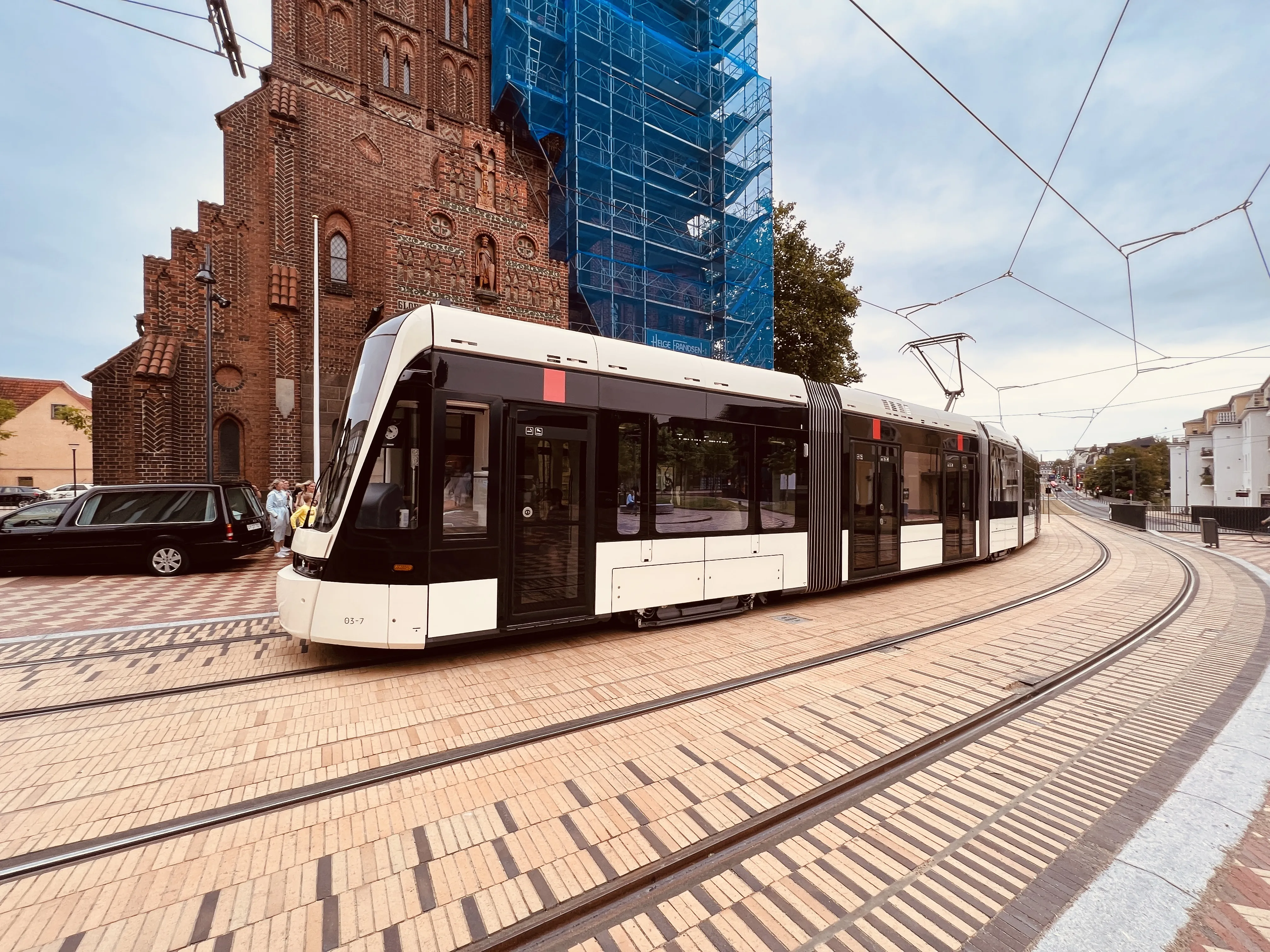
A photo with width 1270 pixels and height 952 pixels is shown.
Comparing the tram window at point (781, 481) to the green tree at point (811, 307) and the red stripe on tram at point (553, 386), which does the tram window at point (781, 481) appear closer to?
the red stripe on tram at point (553, 386)

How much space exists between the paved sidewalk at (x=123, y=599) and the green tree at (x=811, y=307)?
21.0m

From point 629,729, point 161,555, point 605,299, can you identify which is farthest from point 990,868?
point 605,299

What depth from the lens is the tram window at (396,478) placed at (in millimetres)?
4492

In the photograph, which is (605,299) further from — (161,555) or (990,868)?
(990,868)

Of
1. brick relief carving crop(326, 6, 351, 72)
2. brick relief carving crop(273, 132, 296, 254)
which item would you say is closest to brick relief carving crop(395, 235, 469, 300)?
brick relief carving crop(273, 132, 296, 254)

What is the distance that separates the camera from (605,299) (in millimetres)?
19688

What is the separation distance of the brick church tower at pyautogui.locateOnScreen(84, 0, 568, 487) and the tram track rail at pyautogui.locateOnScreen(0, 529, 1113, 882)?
468 inches

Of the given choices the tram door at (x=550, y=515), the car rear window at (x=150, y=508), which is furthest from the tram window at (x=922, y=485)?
the car rear window at (x=150, y=508)

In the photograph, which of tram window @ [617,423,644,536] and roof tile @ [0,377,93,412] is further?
roof tile @ [0,377,93,412]

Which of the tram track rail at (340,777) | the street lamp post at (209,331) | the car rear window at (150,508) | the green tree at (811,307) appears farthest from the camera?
the green tree at (811,307)

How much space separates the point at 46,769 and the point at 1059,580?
13754 mm

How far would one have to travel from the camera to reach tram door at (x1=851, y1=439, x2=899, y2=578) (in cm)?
812

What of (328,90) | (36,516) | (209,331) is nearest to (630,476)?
(36,516)

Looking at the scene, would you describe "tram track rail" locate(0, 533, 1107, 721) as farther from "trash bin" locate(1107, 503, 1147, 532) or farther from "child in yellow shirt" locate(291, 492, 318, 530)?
"trash bin" locate(1107, 503, 1147, 532)
